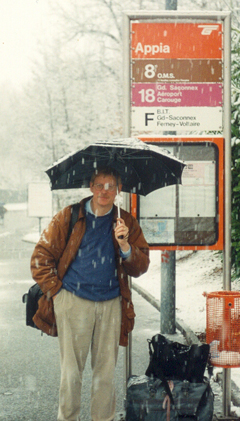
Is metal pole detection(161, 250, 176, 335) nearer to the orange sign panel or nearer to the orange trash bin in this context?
the orange trash bin

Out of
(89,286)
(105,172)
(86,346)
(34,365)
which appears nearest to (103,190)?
(105,172)

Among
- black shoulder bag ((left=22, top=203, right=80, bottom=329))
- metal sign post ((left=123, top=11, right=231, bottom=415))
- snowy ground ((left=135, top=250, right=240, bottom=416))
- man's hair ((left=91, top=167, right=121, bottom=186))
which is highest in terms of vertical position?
metal sign post ((left=123, top=11, right=231, bottom=415))

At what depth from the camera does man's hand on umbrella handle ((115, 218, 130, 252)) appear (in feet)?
11.9

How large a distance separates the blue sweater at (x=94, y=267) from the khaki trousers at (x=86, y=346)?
→ 0.20ft

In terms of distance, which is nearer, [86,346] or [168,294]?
[86,346]

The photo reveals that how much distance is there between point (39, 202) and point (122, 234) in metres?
23.7

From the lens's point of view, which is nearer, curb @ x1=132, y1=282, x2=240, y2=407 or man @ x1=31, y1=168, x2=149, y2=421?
man @ x1=31, y1=168, x2=149, y2=421

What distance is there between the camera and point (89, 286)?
151 inches

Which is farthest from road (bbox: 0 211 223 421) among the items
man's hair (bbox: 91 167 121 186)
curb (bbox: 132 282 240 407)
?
man's hair (bbox: 91 167 121 186)

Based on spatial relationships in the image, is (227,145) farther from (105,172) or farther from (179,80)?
(105,172)

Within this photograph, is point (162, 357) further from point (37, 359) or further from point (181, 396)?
point (37, 359)

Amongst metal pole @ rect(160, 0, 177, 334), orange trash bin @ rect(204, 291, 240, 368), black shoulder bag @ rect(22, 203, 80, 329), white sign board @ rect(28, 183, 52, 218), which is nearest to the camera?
black shoulder bag @ rect(22, 203, 80, 329)

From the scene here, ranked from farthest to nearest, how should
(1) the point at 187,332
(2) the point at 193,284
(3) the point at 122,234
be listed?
(2) the point at 193,284, (1) the point at 187,332, (3) the point at 122,234

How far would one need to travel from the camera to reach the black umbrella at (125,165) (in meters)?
3.82
